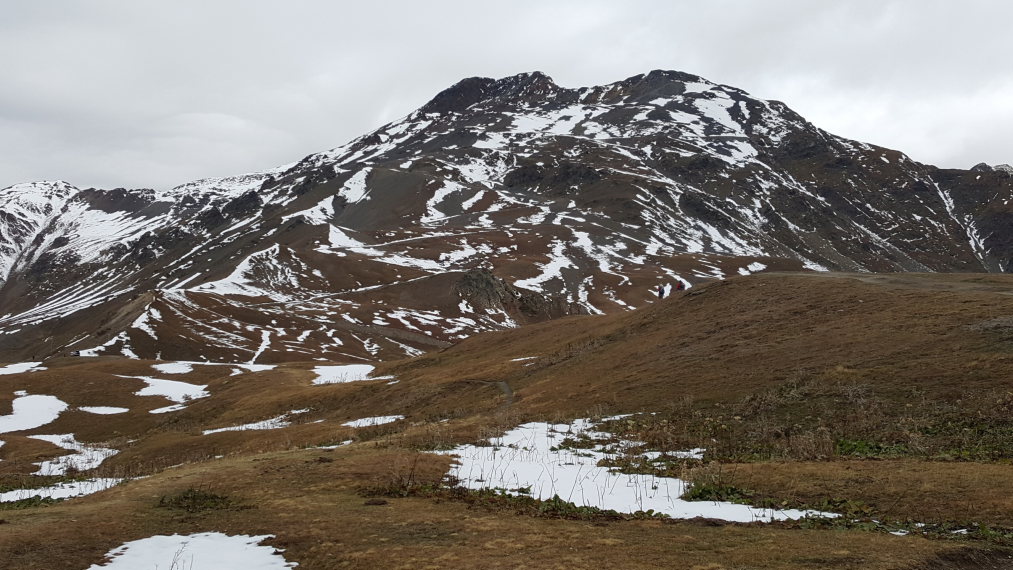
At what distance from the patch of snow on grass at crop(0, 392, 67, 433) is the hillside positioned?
14.5 metres

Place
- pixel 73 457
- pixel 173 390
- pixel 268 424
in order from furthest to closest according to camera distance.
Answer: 1. pixel 173 390
2. pixel 268 424
3. pixel 73 457

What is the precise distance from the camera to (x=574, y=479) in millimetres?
18109

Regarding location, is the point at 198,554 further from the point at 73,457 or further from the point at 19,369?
the point at 19,369

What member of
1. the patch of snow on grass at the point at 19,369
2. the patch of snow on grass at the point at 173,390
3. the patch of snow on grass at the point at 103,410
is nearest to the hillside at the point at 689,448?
the patch of snow on grass at the point at 103,410

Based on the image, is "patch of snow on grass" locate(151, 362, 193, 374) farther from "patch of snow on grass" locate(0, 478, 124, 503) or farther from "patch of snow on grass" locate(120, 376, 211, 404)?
"patch of snow on grass" locate(0, 478, 124, 503)

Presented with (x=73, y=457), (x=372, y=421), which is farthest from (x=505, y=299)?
(x=372, y=421)

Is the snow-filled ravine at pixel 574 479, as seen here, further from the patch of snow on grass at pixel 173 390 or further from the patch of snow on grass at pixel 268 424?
the patch of snow on grass at pixel 173 390

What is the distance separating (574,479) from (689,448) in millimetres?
5505

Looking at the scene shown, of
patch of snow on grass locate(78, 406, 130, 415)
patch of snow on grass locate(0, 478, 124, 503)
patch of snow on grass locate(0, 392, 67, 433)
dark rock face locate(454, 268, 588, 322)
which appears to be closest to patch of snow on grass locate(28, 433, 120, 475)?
patch of snow on grass locate(0, 392, 67, 433)

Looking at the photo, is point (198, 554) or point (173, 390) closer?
point (198, 554)

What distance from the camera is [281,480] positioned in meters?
18.9

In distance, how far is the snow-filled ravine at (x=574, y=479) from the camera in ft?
47.5

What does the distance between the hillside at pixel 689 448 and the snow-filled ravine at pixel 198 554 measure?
0.43 metres

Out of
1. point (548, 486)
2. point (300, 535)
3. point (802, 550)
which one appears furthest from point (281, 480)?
point (802, 550)
